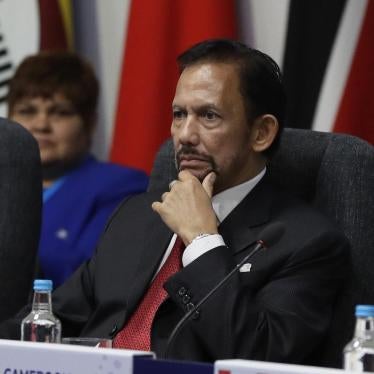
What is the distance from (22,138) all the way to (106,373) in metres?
1.50

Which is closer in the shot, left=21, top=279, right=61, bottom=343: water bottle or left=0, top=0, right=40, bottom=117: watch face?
left=21, top=279, right=61, bottom=343: water bottle

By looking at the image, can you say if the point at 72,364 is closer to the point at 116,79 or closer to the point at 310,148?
the point at 310,148

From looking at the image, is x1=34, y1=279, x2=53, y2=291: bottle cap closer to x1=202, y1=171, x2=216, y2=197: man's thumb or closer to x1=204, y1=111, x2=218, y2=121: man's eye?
x1=202, y1=171, x2=216, y2=197: man's thumb

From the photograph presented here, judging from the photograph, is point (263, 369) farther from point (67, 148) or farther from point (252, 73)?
Result: point (67, 148)

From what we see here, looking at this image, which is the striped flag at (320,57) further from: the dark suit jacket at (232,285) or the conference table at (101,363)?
the conference table at (101,363)

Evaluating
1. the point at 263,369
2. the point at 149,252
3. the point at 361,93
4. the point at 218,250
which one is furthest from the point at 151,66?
the point at 263,369

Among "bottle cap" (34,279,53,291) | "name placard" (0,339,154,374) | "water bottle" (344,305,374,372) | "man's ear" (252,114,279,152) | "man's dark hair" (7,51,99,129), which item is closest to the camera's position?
"name placard" (0,339,154,374)

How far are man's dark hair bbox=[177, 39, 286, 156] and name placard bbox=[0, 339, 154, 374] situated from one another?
117 centimetres

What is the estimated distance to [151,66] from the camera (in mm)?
4258

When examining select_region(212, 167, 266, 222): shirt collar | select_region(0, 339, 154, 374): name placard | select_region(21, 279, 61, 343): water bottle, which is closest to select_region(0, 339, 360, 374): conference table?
select_region(0, 339, 154, 374): name placard

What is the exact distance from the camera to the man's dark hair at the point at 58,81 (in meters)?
4.22

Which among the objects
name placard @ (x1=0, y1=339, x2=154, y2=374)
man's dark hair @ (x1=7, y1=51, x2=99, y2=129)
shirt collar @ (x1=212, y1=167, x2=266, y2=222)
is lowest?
man's dark hair @ (x1=7, y1=51, x2=99, y2=129)

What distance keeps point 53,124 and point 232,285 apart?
6.27ft

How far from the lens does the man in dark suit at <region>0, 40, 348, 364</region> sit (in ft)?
8.18
